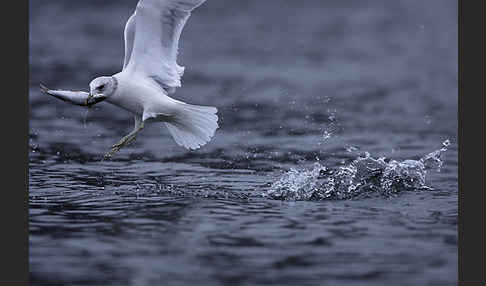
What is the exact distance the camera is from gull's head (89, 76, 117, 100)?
486 inches

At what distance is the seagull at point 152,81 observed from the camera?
12.3m

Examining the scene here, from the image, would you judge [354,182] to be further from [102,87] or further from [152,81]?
[102,87]

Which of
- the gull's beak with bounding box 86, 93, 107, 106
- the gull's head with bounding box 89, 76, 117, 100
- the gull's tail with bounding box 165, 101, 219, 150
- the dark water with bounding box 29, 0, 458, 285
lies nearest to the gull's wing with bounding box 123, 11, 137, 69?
the gull's head with bounding box 89, 76, 117, 100

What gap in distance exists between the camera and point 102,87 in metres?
12.4

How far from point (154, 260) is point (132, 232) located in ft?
3.14

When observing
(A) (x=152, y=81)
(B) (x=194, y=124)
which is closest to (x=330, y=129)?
(B) (x=194, y=124)

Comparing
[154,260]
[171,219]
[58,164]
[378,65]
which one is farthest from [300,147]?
[378,65]

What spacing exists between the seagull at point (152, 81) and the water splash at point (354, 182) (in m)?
1.17

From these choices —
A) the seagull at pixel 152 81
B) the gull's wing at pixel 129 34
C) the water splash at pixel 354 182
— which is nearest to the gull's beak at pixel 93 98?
the seagull at pixel 152 81

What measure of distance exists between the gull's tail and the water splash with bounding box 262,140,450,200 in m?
0.99

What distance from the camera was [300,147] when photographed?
16203 millimetres

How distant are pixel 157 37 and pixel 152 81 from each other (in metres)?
0.56

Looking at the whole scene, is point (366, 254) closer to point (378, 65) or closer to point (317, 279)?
point (317, 279)

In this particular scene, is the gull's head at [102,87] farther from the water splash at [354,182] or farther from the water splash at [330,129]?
the water splash at [330,129]
